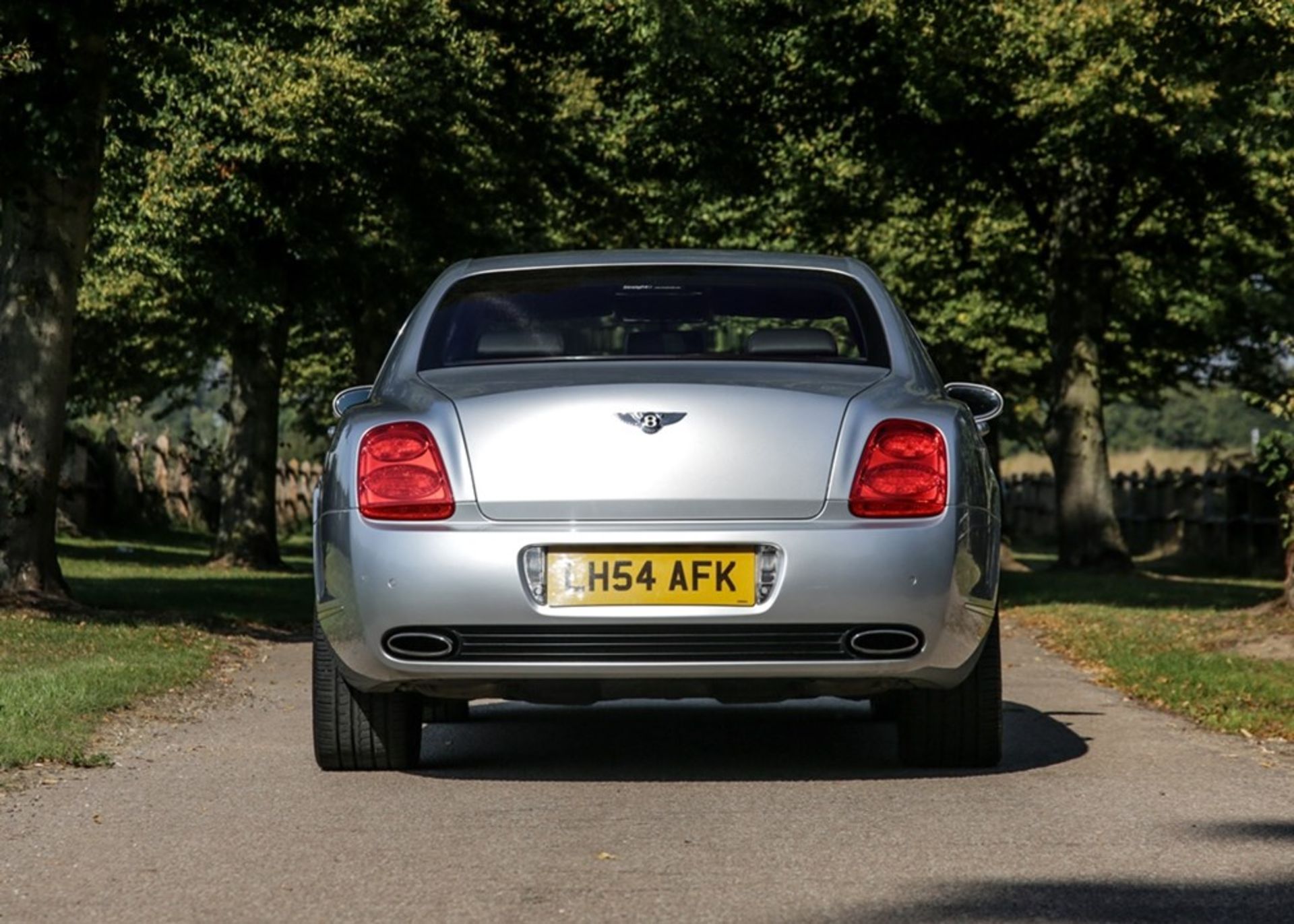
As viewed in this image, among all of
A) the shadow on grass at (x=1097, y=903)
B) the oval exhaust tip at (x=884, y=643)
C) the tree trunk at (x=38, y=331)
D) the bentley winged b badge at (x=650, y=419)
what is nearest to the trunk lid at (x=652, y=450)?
the bentley winged b badge at (x=650, y=419)

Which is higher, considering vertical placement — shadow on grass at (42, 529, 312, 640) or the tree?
the tree

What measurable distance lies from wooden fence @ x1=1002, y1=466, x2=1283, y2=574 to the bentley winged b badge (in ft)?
50.8

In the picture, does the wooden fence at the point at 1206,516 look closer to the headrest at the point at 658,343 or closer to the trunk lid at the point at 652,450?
the headrest at the point at 658,343

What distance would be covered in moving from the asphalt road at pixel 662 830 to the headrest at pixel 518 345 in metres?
1.42

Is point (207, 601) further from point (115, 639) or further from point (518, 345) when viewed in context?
point (518, 345)

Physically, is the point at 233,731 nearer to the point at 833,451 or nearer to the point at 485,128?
the point at 833,451

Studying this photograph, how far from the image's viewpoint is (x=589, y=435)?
654cm

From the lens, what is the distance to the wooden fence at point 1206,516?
98.0 ft

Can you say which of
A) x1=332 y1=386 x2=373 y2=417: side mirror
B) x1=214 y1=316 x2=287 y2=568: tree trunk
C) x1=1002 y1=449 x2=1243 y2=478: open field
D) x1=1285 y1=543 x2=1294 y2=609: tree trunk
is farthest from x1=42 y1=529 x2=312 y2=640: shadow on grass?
x1=1002 y1=449 x2=1243 y2=478: open field

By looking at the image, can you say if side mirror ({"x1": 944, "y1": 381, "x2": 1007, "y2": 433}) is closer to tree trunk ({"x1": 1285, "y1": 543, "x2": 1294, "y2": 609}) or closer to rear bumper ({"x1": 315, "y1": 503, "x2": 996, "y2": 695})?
rear bumper ({"x1": 315, "y1": 503, "x2": 996, "y2": 695})

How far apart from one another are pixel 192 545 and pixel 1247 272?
1738cm

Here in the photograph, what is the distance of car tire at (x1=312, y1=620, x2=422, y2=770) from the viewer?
7.19 metres

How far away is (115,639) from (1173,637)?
699 cm

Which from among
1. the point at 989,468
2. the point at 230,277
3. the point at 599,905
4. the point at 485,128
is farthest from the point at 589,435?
the point at 485,128
